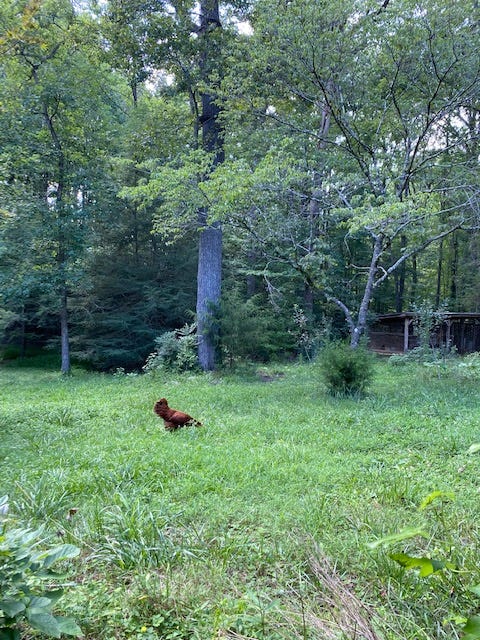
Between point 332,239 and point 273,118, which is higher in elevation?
point 273,118

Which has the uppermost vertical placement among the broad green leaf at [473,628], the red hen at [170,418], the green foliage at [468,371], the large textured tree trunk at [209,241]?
the large textured tree trunk at [209,241]

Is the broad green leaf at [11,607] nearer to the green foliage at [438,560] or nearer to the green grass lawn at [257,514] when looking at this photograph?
the green grass lawn at [257,514]

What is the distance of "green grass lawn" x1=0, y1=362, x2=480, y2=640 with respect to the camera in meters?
1.56

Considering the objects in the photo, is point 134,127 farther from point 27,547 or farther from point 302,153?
point 27,547

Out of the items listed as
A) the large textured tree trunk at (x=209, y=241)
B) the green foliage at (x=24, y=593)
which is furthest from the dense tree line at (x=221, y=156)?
the green foliage at (x=24, y=593)

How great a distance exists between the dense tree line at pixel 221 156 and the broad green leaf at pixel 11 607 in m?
4.88

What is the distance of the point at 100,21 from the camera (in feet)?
30.6

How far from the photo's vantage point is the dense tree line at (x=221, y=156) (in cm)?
682

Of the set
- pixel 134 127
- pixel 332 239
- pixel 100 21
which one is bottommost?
pixel 332 239

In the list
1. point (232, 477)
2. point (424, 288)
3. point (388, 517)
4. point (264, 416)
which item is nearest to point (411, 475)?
point (388, 517)

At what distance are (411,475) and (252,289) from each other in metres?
12.6

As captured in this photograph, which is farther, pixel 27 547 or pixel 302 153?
pixel 302 153

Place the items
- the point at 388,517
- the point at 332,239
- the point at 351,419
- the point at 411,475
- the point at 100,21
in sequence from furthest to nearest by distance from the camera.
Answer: the point at 332,239
the point at 100,21
the point at 351,419
the point at 411,475
the point at 388,517

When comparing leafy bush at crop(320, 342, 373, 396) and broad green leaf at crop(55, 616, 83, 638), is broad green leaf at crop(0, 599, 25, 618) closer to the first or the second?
broad green leaf at crop(55, 616, 83, 638)
